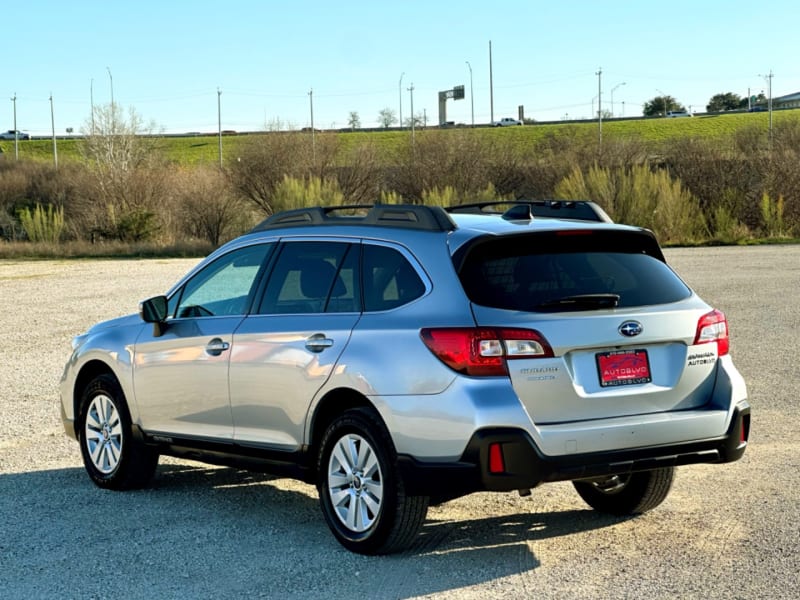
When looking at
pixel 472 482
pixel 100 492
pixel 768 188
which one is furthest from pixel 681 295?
pixel 768 188

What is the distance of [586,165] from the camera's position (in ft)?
202

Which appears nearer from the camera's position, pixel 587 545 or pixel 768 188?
pixel 587 545

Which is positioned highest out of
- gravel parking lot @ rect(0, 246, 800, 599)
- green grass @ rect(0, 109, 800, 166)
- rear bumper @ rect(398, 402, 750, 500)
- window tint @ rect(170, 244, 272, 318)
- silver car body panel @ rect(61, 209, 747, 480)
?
green grass @ rect(0, 109, 800, 166)

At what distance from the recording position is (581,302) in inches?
229

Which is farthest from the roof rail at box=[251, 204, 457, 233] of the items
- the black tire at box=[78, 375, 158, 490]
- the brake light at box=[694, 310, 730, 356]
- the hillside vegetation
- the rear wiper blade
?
the hillside vegetation

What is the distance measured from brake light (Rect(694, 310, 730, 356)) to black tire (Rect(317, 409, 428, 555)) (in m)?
1.65

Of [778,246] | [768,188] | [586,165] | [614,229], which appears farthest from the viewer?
[586,165]

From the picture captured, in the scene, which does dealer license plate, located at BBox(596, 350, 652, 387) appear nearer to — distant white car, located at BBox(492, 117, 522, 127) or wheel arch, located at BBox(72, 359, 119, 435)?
wheel arch, located at BBox(72, 359, 119, 435)

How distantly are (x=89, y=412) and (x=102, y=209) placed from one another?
160ft

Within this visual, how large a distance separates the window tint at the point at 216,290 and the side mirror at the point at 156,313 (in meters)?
0.11

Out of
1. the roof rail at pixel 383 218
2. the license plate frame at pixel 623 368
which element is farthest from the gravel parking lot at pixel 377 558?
the roof rail at pixel 383 218

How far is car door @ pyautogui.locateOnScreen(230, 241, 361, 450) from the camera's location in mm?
6359

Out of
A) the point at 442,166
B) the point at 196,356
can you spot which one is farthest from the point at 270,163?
the point at 196,356

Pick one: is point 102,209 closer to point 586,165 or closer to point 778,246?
point 586,165
